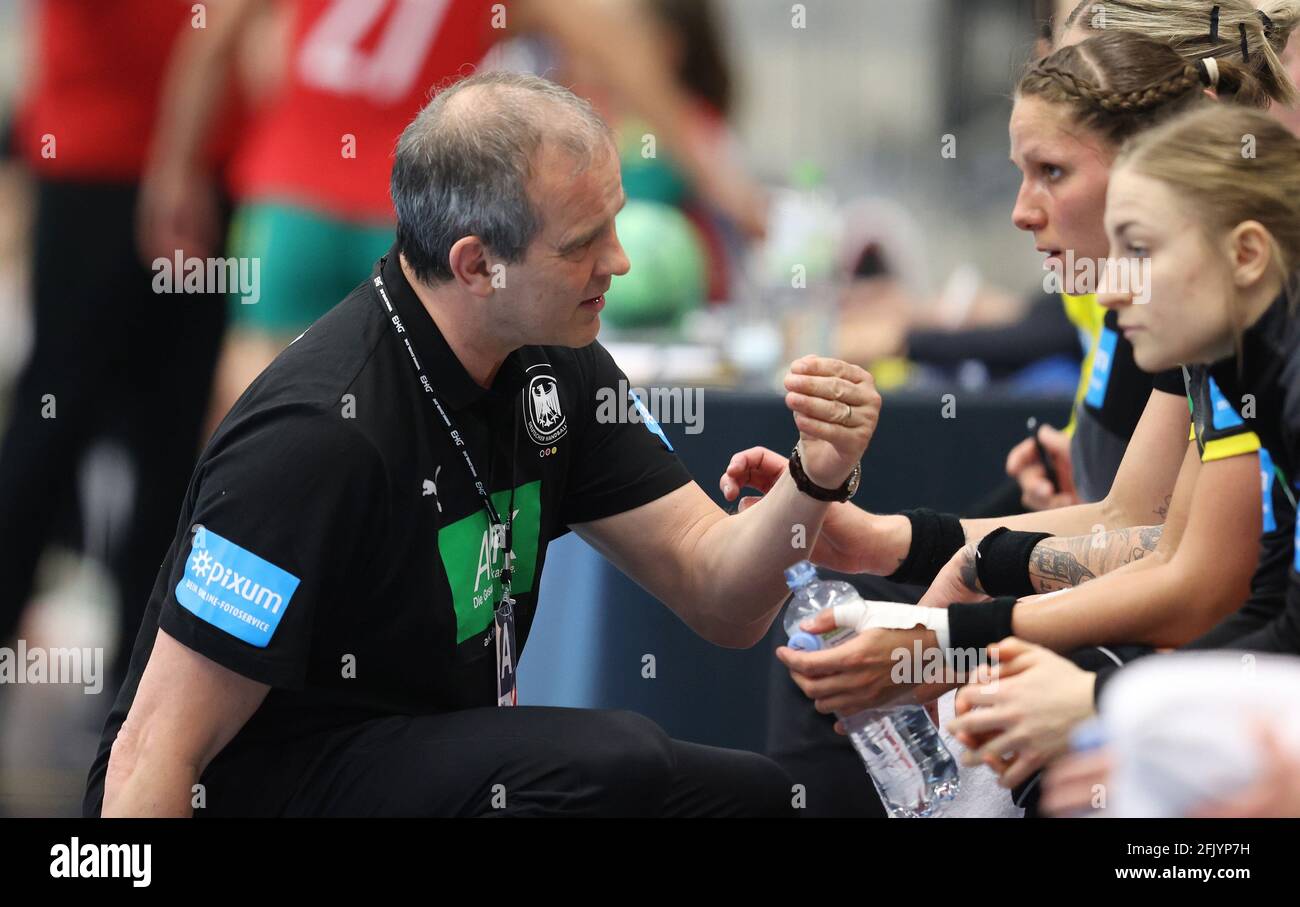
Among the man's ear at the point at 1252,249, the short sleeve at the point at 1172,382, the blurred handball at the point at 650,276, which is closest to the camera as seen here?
the man's ear at the point at 1252,249

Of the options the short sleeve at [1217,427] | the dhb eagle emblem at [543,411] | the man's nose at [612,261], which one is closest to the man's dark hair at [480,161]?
the man's nose at [612,261]

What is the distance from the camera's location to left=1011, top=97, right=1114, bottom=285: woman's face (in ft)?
7.04

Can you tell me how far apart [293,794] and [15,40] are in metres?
5.94

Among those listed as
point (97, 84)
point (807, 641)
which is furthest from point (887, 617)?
point (97, 84)

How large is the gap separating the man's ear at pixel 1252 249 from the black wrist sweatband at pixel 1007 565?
2.09 feet

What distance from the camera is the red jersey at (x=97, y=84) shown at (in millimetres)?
3824

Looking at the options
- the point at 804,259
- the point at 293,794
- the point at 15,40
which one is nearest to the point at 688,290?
the point at 804,259

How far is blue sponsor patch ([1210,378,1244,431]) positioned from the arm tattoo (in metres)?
0.35

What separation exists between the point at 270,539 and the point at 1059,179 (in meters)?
1.07

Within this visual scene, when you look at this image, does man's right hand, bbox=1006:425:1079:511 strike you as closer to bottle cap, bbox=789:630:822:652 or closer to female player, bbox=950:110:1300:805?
bottle cap, bbox=789:630:822:652

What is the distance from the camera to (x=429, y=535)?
79.5 inches

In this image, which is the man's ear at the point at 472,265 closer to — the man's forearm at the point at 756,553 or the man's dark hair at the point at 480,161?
the man's dark hair at the point at 480,161

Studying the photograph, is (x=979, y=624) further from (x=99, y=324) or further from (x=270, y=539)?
(x=99, y=324)

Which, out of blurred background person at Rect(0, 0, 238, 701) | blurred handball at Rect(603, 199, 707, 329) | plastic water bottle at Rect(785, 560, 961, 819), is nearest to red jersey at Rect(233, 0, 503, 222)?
blurred background person at Rect(0, 0, 238, 701)
